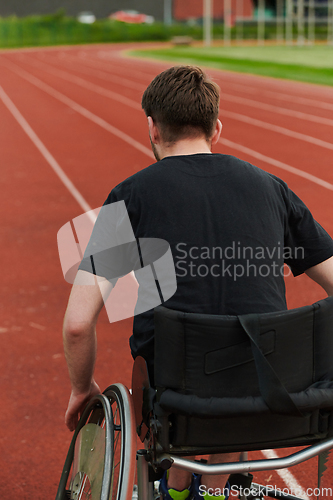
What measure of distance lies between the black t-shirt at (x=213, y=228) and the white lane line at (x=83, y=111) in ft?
28.6

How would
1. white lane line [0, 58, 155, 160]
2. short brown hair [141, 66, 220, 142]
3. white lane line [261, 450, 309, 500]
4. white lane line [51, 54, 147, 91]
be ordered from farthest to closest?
white lane line [51, 54, 147, 91], white lane line [0, 58, 155, 160], white lane line [261, 450, 309, 500], short brown hair [141, 66, 220, 142]

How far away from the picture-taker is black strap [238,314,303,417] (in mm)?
1532

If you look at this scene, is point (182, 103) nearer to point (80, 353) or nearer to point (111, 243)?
point (111, 243)

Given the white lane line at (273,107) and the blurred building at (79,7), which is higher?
the blurred building at (79,7)

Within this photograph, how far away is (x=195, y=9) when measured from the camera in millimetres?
66375

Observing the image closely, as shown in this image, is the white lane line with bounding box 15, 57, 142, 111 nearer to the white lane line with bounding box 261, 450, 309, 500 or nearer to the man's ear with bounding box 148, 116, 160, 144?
the white lane line with bounding box 261, 450, 309, 500

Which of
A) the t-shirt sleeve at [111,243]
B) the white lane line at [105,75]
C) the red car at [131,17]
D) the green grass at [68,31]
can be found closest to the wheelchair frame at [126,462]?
the t-shirt sleeve at [111,243]

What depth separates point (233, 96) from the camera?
1839 cm

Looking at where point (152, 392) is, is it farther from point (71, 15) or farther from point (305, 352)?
point (71, 15)

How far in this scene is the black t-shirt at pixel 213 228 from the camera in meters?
1.68

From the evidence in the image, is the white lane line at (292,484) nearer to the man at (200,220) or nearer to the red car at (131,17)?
the man at (200,220)

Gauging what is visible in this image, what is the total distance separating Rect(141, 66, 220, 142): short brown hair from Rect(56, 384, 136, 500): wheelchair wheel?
83 cm

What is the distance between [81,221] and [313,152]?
225 inches

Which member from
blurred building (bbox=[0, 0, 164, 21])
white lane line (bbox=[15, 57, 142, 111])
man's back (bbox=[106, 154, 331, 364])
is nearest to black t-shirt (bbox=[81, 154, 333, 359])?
man's back (bbox=[106, 154, 331, 364])
